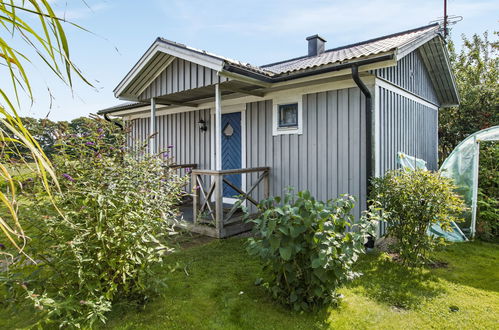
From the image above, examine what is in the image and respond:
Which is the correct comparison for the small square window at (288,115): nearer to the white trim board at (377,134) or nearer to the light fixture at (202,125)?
the white trim board at (377,134)

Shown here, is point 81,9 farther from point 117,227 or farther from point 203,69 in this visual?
point 203,69

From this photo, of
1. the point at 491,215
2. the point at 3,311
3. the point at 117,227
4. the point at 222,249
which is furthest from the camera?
the point at 491,215

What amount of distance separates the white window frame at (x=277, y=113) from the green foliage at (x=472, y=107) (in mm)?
7672

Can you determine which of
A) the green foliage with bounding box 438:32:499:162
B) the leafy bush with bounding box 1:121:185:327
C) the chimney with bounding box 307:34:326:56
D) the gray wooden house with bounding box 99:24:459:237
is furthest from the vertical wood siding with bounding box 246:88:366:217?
the green foliage with bounding box 438:32:499:162

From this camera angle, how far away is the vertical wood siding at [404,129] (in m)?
5.14

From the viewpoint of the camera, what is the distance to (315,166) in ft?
17.4

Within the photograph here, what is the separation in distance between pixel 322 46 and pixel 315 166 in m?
4.28

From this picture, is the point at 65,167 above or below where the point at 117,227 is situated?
above

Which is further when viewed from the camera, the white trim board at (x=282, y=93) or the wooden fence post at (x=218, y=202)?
the wooden fence post at (x=218, y=202)

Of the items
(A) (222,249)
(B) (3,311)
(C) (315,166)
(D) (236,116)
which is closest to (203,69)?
(D) (236,116)

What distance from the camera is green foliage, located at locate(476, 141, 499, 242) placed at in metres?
5.17

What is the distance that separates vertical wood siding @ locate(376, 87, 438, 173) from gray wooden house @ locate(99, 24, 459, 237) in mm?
21

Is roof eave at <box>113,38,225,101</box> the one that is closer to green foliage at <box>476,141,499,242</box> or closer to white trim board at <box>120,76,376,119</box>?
white trim board at <box>120,76,376,119</box>

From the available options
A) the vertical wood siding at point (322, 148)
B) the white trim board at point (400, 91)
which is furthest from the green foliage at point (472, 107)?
the vertical wood siding at point (322, 148)
